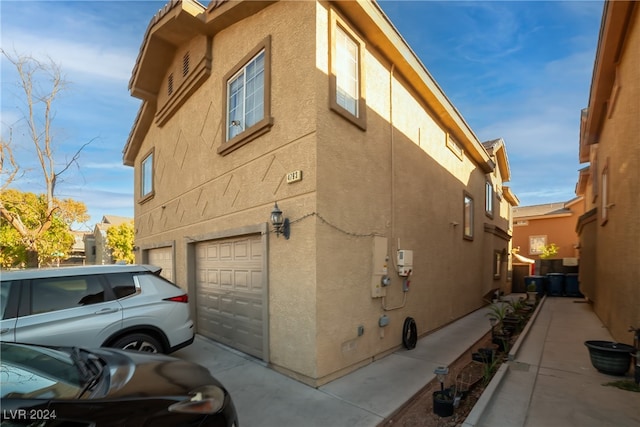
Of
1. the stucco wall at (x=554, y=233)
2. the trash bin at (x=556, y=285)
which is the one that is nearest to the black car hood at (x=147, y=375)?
the trash bin at (x=556, y=285)

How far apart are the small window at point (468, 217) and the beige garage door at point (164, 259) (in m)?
9.23

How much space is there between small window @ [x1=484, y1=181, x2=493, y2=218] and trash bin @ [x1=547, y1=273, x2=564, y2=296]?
532 cm

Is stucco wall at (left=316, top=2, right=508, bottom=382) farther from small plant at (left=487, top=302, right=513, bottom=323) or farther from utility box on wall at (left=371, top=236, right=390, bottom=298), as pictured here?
small plant at (left=487, top=302, right=513, bottom=323)

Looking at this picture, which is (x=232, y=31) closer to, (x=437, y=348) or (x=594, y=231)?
(x=437, y=348)

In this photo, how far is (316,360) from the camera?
442cm

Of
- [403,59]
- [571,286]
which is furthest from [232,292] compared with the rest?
[571,286]

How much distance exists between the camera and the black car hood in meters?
2.25

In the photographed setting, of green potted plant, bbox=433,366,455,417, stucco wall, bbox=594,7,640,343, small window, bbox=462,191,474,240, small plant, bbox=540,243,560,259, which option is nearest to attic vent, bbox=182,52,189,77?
green potted plant, bbox=433,366,455,417

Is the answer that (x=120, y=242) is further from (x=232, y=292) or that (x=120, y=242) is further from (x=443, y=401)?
(x=443, y=401)

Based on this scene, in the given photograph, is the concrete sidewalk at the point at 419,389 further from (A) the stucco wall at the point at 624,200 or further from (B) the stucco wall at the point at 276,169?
(A) the stucco wall at the point at 624,200

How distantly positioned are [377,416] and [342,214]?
2.74m

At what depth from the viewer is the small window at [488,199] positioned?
13.8 m

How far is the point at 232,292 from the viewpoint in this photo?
6.36 m

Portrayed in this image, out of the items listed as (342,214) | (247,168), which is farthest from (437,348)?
(247,168)
